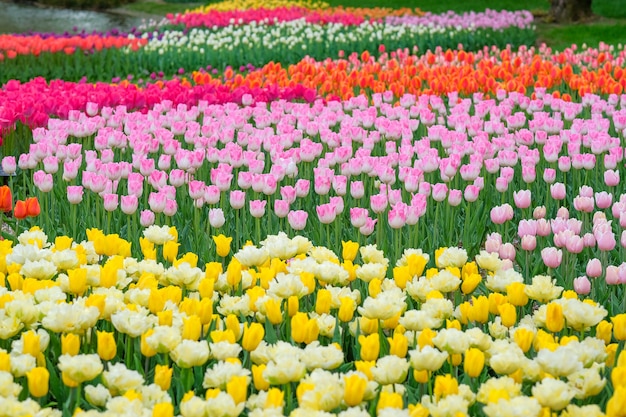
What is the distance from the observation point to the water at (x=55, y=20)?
23333 millimetres

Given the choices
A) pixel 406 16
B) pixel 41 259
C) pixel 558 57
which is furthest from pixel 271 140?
pixel 406 16

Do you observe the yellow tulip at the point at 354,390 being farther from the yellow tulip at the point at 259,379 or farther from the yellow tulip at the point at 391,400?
the yellow tulip at the point at 259,379

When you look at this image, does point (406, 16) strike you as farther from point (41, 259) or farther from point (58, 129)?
point (41, 259)

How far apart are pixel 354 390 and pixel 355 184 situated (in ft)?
7.82

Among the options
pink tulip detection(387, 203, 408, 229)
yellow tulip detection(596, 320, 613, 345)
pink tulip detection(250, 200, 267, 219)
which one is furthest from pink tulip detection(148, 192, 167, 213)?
yellow tulip detection(596, 320, 613, 345)

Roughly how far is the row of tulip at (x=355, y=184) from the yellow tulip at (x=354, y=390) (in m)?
1.47

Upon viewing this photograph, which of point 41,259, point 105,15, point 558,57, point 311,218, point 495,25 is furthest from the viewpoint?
point 105,15

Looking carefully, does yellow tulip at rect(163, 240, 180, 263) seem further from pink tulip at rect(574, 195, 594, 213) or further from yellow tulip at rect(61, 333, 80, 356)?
pink tulip at rect(574, 195, 594, 213)

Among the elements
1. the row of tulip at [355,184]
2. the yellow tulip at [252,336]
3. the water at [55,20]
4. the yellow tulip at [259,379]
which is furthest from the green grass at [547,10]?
the yellow tulip at [259,379]

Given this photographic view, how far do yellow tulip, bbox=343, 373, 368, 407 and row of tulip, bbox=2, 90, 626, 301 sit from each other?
1474mm

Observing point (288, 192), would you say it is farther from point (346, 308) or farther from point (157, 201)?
point (346, 308)

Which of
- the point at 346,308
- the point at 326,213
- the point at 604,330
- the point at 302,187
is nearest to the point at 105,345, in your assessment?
the point at 346,308

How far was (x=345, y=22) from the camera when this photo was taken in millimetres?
16188

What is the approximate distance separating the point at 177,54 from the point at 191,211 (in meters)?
8.67
